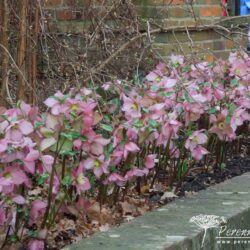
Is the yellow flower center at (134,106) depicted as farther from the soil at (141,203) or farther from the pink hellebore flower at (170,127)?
the soil at (141,203)

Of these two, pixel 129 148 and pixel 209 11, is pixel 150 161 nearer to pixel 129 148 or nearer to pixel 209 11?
pixel 129 148

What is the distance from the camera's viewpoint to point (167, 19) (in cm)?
704

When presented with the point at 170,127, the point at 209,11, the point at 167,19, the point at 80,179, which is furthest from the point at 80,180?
the point at 209,11

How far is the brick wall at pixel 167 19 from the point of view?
6453mm

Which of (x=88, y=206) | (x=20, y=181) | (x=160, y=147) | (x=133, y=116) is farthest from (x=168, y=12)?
(x=20, y=181)

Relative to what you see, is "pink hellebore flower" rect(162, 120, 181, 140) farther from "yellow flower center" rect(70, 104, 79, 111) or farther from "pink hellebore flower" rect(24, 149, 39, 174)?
"pink hellebore flower" rect(24, 149, 39, 174)

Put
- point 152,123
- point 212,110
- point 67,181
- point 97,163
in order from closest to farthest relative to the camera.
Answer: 1. point 67,181
2. point 97,163
3. point 152,123
4. point 212,110

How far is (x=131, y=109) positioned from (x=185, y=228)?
30.2 inches

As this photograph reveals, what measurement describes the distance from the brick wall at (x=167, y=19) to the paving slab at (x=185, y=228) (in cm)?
197

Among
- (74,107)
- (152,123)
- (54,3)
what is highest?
(54,3)

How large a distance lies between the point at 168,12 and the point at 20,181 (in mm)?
4180

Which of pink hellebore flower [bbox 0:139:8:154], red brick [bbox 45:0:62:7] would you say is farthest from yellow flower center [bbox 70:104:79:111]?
red brick [bbox 45:0:62:7]

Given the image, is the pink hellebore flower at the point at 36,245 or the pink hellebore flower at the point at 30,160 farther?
the pink hellebore flower at the point at 36,245

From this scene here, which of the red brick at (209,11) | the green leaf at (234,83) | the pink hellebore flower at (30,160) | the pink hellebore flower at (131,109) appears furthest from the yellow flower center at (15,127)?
the red brick at (209,11)
